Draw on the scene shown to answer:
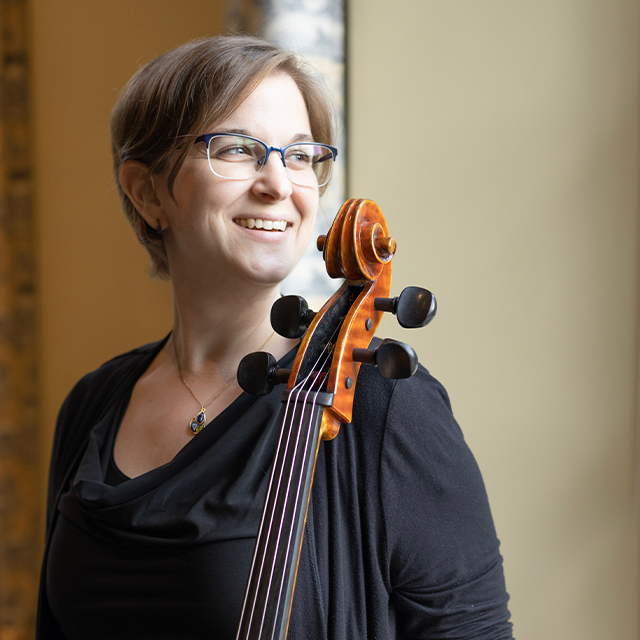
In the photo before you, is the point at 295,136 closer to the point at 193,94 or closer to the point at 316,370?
the point at 193,94

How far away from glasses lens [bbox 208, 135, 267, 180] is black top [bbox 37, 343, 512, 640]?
1.09ft

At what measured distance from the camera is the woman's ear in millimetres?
1052

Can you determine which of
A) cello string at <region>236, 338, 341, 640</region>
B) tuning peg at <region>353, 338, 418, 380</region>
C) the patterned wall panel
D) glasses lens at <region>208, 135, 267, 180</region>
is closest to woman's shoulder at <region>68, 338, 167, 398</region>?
glasses lens at <region>208, 135, 267, 180</region>

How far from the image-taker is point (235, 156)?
914mm

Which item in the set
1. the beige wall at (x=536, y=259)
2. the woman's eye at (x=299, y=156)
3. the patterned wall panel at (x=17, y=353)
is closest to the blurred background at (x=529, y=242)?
the beige wall at (x=536, y=259)

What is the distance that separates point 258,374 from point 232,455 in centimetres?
18

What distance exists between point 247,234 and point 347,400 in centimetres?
29

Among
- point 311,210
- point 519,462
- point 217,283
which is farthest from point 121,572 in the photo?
point 519,462

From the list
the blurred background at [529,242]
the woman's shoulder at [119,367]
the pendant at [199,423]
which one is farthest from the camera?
the woman's shoulder at [119,367]

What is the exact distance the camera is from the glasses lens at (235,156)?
91 cm

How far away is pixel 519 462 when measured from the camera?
4.09ft

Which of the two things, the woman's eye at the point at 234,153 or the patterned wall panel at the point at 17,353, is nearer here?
the woman's eye at the point at 234,153

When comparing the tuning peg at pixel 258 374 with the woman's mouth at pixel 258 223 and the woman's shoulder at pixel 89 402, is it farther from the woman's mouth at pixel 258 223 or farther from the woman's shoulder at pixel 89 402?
the woman's shoulder at pixel 89 402

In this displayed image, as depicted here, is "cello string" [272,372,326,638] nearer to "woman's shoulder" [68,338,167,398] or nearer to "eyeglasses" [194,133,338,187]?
"eyeglasses" [194,133,338,187]
